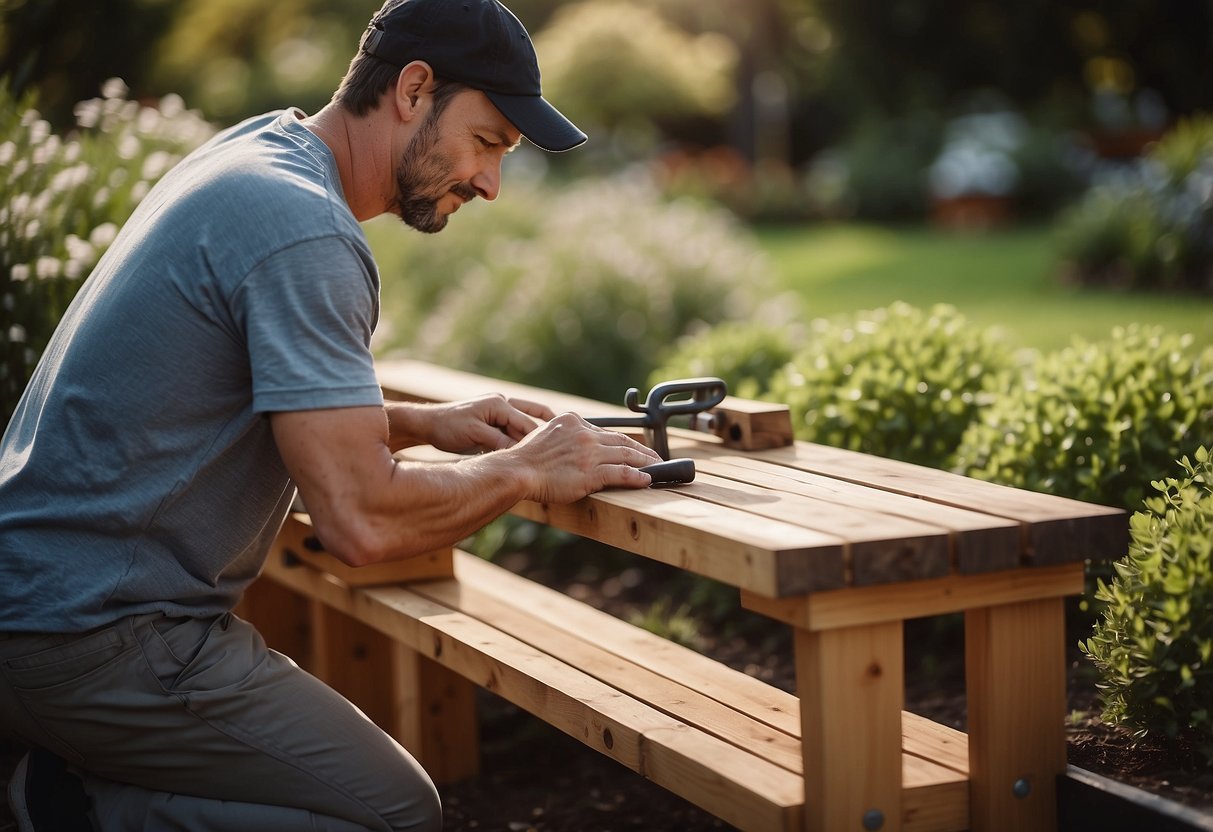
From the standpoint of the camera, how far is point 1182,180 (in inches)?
451

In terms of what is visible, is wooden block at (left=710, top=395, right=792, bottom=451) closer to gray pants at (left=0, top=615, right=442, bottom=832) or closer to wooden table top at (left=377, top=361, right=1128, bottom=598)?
wooden table top at (left=377, top=361, right=1128, bottom=598)

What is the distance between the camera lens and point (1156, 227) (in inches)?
444

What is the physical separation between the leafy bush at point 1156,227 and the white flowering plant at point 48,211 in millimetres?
8752

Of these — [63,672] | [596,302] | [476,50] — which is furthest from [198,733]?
[596,302]

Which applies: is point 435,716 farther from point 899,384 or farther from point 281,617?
point 899,384

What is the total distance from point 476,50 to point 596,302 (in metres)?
4.25

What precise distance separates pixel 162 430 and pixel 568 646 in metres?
1.19

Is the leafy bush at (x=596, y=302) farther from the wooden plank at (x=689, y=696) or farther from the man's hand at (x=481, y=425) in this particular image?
the man's hand at (x=481, y=425)

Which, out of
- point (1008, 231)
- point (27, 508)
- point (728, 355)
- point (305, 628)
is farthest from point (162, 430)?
point (1008, 231)

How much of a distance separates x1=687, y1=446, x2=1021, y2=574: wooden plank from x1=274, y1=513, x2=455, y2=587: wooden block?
1.04 metres

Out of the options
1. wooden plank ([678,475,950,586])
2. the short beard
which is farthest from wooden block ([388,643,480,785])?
wooden plank ([678,475,950,586])

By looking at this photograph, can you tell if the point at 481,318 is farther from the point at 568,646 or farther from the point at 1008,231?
the point at 1008,231

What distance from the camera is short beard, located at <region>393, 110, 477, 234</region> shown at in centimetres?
279

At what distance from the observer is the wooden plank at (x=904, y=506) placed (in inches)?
87.0
